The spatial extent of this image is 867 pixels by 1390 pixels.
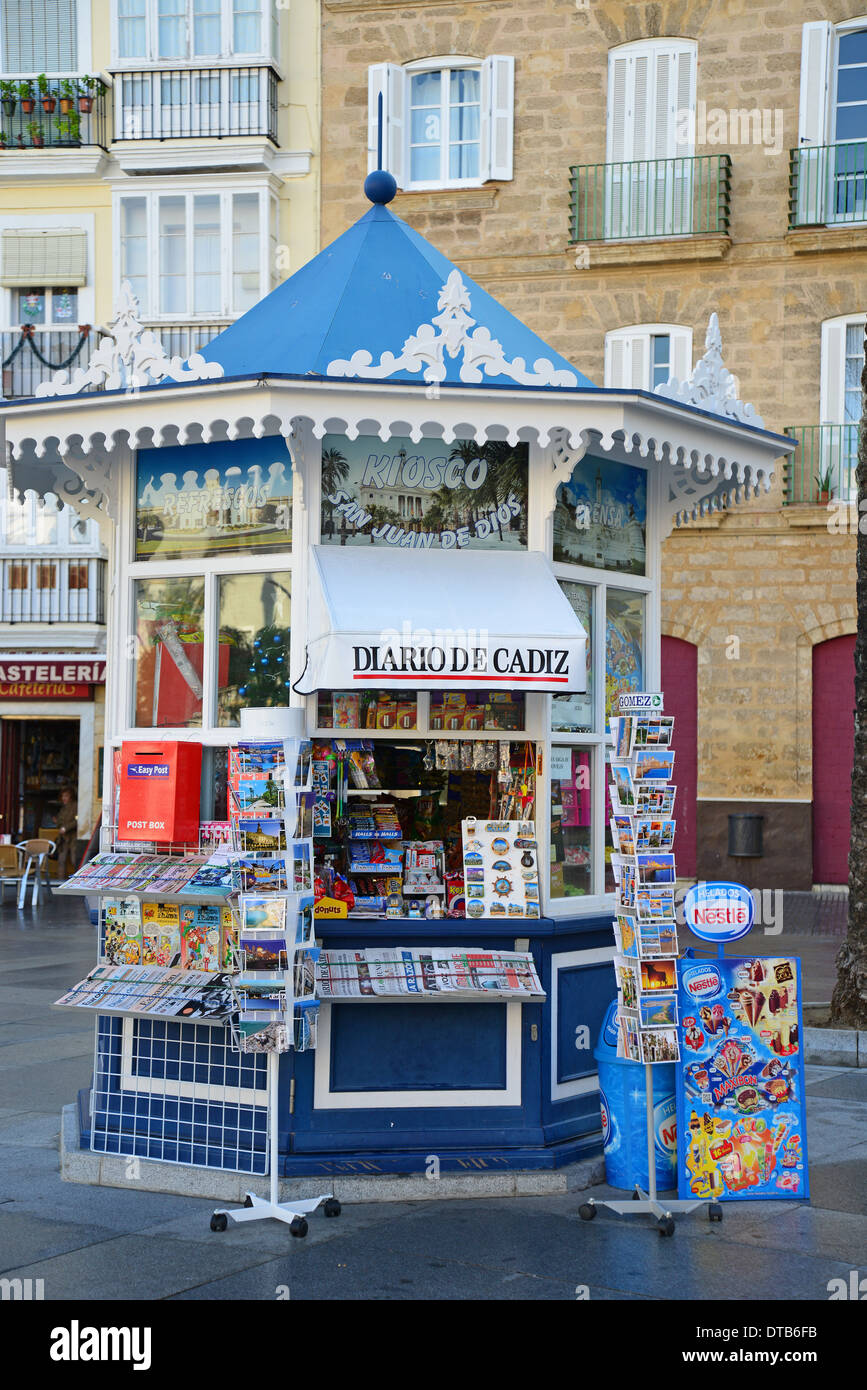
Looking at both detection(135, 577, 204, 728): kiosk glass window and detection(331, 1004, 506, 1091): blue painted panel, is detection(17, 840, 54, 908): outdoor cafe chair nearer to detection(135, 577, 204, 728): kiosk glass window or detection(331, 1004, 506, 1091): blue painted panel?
detection(135, 577, 204, 728): kiosk glass window

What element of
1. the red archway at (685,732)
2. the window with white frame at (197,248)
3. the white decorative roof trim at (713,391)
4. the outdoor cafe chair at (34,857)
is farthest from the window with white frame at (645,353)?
the white decorative roof trim at (713,391)

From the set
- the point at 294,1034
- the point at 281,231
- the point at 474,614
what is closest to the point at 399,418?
the point at 474,614

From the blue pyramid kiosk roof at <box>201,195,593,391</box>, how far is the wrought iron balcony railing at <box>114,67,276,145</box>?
57.0ft

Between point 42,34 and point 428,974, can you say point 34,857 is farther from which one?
point 428,974

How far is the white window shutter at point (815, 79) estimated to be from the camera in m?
22.2

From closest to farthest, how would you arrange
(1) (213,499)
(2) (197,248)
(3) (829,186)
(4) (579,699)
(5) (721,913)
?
(5) (721,913) → (1) (213,499) → (4) (579,699) → (3) (829,186) → (2) (197,248)

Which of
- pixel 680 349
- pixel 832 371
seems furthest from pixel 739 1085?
pixel 680 349

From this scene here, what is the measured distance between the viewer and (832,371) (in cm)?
2228

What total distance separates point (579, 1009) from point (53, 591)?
755 inches

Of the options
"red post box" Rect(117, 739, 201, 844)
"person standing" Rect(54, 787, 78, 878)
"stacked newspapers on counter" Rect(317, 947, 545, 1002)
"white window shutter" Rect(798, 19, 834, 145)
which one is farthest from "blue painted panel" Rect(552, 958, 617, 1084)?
"person standing" Rect(54, 787, 78, 878)

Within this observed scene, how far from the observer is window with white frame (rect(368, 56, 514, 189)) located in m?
23.6

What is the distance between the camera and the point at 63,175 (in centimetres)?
2527

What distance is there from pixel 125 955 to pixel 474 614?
233cm

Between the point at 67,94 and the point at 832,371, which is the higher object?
the point at 67,94
